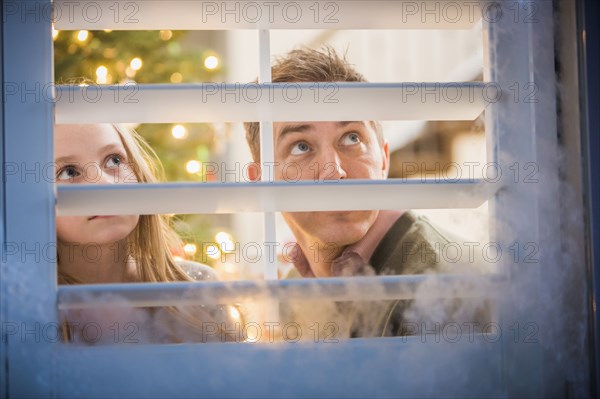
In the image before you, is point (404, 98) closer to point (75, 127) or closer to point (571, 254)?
point (571, 254)

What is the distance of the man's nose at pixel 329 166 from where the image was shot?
1221 mm

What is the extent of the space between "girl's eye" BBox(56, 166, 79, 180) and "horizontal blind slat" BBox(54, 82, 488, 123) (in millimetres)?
277

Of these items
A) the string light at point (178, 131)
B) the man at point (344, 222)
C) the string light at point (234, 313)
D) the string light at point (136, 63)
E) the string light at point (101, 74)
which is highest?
the string light at point (136, 63)

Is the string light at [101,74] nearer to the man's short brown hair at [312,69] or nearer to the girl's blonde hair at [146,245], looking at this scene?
the man's short brown hair at [312,69]

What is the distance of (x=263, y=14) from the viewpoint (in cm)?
80

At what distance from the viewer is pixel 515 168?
0.76 meters

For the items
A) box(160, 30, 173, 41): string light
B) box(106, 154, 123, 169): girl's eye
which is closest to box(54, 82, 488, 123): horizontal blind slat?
box(106, 154, 123, 169): girl's eye

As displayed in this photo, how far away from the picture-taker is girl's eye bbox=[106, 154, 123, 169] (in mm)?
1092

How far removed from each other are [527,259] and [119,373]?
43 cm

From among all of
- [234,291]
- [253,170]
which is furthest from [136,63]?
[234,291]

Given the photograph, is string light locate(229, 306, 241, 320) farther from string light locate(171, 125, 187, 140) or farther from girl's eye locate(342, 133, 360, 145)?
string light locate(171, 125, 187, 140)

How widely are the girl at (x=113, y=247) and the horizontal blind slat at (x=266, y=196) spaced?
0.15 meters

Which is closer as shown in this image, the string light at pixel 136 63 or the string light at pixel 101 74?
the string light at pixel 101 74

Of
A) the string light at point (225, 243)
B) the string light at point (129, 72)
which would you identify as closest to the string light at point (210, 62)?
the string light at point (129, 72)
